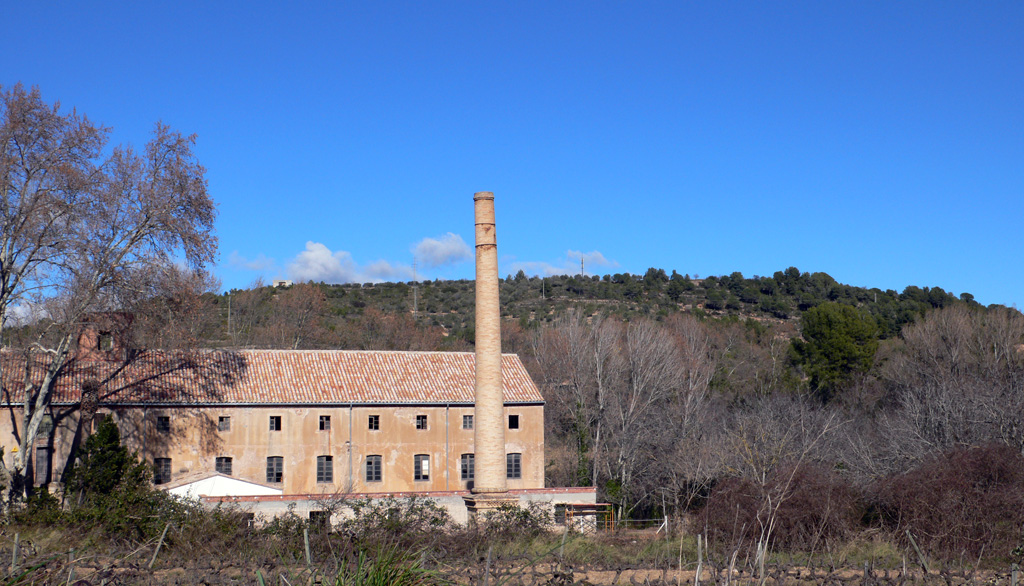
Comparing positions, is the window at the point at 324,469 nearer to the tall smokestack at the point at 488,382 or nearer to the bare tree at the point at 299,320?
the tall smokestack at the point at 488,382

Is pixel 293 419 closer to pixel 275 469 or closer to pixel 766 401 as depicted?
pixel 275 469

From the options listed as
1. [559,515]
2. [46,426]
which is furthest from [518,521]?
[46,426]

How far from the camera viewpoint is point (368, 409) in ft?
105

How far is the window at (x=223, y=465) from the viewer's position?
99.2 feet

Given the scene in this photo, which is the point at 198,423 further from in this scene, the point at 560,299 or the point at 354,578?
the point at 560,299

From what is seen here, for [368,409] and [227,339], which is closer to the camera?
[368,409]

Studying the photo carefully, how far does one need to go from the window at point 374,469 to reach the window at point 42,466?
1047 centimetres

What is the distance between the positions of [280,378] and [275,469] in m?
3.45

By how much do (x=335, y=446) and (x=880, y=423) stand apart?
21318 mm

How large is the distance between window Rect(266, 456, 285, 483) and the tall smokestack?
10.0 meters

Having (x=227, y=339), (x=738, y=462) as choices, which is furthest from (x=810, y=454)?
(x=227, y=339)

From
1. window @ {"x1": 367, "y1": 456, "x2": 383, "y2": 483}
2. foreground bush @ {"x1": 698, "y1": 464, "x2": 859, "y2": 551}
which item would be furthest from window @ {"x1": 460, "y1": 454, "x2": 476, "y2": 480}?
foreground bush @ {"x1": 698, "y1": 464, "x2": 859, "y2": 551}

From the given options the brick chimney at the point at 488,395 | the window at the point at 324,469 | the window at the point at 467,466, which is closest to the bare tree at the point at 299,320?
the window at the point at 324,469

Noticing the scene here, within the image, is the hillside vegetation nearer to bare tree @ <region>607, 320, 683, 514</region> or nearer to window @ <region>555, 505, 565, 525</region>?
bare tree @ <region>607, 320, 683, 514</region>
